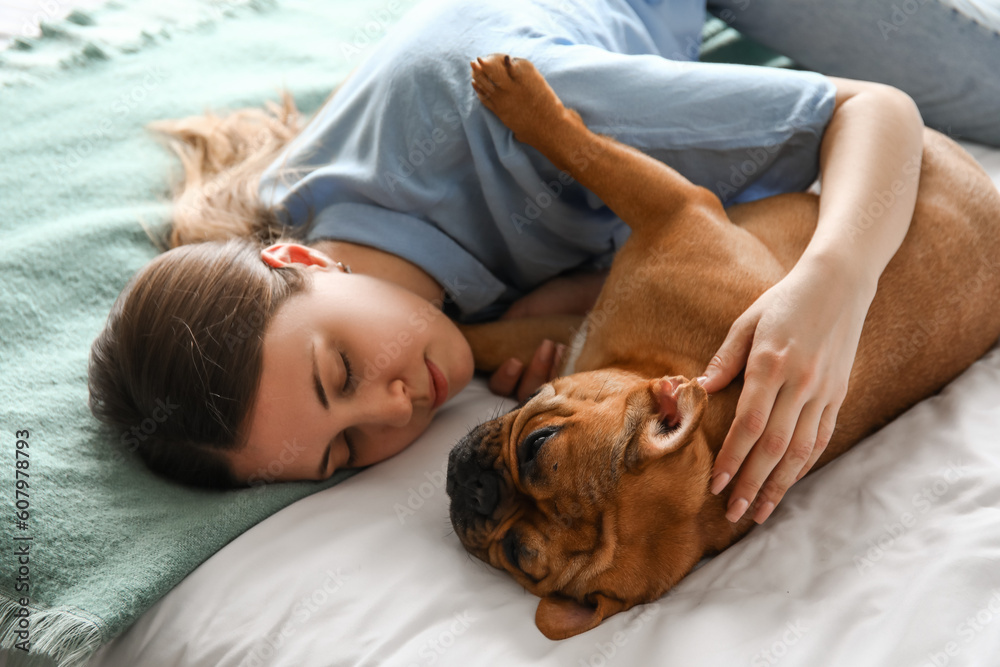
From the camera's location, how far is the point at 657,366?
155 cm

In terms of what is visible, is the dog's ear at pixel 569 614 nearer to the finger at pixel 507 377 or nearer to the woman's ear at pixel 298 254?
the finger at pixel 507 377

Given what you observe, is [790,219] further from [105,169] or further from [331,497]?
[105,169]

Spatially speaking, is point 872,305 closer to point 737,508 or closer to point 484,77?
point 737,508

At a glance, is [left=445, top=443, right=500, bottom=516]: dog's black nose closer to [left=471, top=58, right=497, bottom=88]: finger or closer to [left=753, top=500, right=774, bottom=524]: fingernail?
[left=753, top=500, right=774, bottom=524]: fingernail

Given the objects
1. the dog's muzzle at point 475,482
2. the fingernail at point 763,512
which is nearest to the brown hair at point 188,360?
the dog's muzzle at point 475,482

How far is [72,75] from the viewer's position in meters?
2.65

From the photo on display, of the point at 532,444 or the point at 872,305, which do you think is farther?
the point at 872,305

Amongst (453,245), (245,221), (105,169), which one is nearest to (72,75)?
(105,169)

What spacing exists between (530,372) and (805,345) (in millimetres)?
834

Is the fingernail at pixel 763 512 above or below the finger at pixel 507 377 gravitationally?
above

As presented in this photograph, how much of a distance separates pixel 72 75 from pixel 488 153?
1.83 m

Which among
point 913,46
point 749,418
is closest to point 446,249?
point 749,418

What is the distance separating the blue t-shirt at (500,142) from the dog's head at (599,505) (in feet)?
2.53

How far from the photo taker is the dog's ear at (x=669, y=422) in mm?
1257
